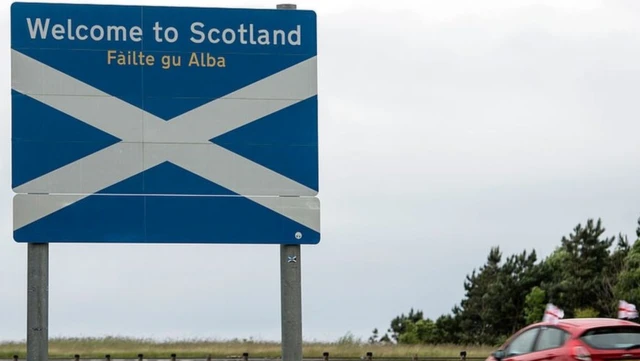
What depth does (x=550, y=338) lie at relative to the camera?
19047 mm

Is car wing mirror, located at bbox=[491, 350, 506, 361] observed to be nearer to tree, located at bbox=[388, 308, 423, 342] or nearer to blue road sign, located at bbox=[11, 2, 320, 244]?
blue road sign, located at bbox=[11, 2, 320, 244]

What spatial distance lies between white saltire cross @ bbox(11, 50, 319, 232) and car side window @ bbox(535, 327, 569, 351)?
29.8 feet

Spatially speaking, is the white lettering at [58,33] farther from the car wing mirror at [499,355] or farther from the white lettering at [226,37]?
the car wing mirror at [499,355]

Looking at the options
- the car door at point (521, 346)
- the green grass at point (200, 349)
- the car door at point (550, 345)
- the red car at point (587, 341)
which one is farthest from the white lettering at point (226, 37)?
the green grass at point (200, 349)

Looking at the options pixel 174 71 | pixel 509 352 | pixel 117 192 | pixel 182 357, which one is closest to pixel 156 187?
pixel 117 192

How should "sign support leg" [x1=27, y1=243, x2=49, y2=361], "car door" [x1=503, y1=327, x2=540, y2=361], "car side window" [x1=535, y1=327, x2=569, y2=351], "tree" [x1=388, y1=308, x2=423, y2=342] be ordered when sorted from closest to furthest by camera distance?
"sign support leg" [x1=27, y1=243, x2=49, y2=361], "car side window" [x1=535, y1=327, x2=569, y2=351], "car door" [x1=503, y1=327, x2=540, y2=361], "tree" [x1=388, y1=308, x2=423, y2=342]

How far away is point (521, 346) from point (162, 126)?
1093 cm

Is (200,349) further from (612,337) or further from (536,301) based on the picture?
(536,301)

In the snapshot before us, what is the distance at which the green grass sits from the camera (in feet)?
174

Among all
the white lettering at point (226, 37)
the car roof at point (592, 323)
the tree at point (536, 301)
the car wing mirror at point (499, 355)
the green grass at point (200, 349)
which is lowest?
the green grass at point (200, 349)

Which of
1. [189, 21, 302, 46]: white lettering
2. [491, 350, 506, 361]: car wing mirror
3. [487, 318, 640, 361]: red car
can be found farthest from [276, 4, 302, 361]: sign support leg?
[491, 350, 506, 361]: car wing mirror

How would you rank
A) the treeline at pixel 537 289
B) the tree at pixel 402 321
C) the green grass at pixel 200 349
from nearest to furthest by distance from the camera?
the green grass at pixel 200 349 → the treeline at pixel 537 289 → the tree at pixel 402 321

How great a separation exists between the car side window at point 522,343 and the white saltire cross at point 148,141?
9.89 m

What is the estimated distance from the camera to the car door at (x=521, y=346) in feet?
64.3
